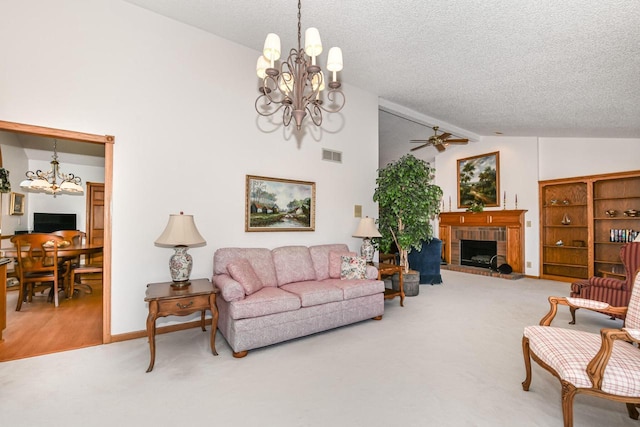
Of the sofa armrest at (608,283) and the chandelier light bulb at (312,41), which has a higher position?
the chandelier light bulb at (312,41)

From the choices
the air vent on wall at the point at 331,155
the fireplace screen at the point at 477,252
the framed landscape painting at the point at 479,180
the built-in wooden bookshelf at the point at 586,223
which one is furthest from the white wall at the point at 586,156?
the air vent on wall at the point at 331,155

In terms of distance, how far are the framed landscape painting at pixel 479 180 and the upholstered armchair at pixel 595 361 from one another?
598cm

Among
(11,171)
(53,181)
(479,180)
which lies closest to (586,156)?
(479,180)

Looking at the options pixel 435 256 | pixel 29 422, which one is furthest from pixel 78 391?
pixel 435 256

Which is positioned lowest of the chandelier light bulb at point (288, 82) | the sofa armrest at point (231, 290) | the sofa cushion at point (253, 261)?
the sofa armrest at point (231, 290)

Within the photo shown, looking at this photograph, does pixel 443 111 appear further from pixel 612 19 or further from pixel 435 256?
pixel 612 19

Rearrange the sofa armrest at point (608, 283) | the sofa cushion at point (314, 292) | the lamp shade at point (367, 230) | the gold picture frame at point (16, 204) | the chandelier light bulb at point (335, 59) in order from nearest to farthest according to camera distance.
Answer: the chandelier light bulb at point (335, 59) < the sofa cushion at point (314, 292) < the sofa armrest at point (608, 283) < the lamp shade at point (367, 230) < the gold picture frame at point (16, 204)

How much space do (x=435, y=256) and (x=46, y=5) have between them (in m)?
6.64

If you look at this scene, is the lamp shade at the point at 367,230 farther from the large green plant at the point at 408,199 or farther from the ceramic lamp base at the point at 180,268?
the ceramic lamp base at the point at 180,268

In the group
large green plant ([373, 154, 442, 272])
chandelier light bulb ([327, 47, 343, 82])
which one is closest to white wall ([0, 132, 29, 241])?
chandelier light bulb ([327, 47, 343, 82])

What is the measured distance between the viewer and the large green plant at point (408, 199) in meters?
4.98

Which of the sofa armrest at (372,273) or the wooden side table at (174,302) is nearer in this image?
the wooden side table at (174,302)

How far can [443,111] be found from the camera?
5820 millimetres

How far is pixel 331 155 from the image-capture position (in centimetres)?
489
